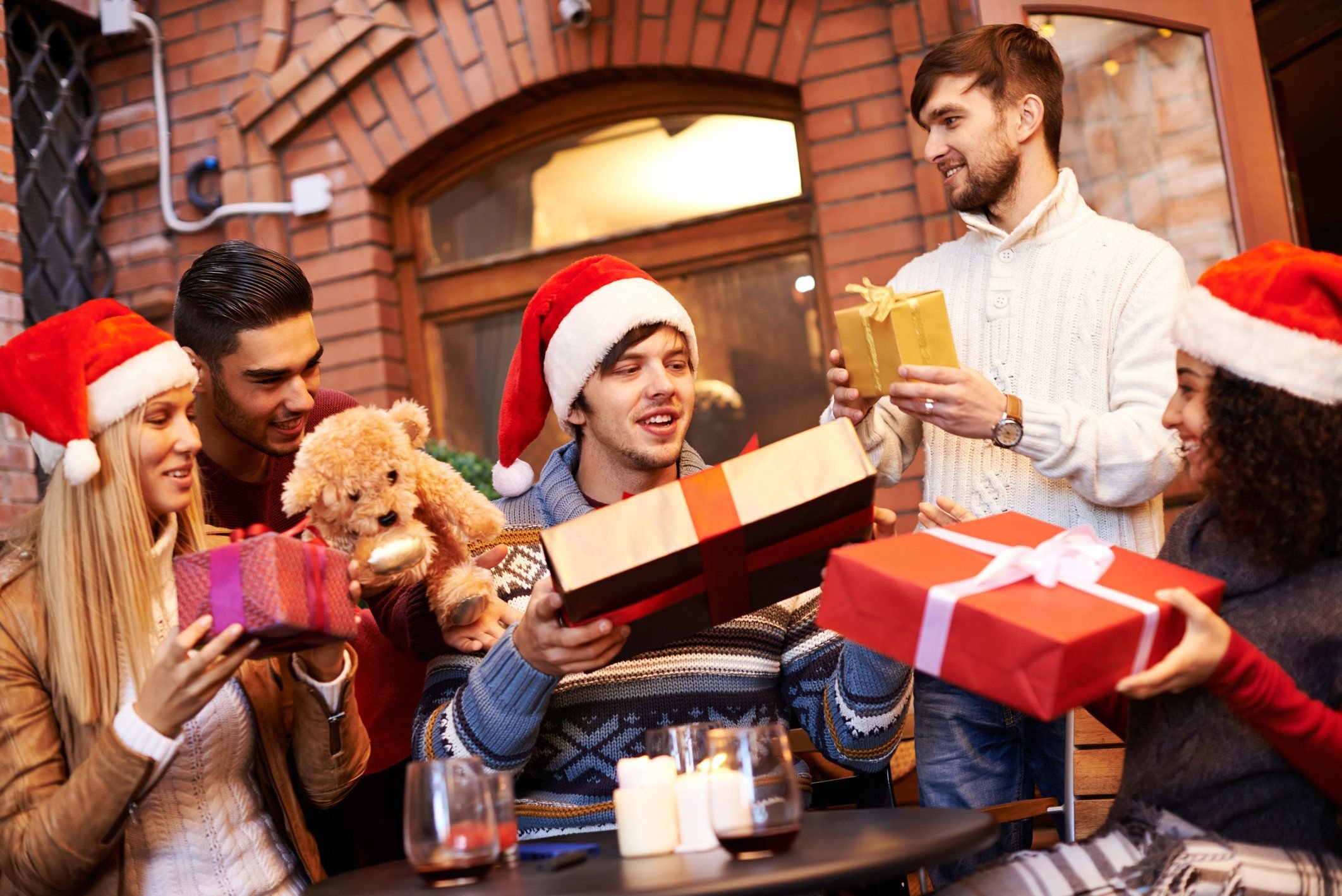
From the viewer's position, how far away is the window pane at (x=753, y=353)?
3.89 meters

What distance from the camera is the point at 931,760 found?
2.09 m

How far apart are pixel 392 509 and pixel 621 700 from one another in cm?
45

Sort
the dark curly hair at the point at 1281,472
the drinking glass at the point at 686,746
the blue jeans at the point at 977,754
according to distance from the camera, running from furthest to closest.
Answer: the blue jeans at the point at 977,754
the dark curly hair at the point at 1281,472
the drinking glass at the point at 686,746

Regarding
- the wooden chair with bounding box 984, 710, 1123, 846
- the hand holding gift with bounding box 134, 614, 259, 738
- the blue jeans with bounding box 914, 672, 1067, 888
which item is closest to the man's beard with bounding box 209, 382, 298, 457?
the hand holding gift with bounding box 134, 614, 259, 738

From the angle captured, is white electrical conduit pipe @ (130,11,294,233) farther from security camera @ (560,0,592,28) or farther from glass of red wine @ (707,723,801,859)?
glass of red wine @ (707,723,801,859)

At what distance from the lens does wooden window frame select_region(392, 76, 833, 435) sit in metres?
3.87

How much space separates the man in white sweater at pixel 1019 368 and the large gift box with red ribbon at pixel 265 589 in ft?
2.94

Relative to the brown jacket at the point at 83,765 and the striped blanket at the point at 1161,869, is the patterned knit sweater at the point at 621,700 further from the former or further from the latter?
the striped blanket at the point at 1161,869

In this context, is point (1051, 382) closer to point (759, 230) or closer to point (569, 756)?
point (569, 756)

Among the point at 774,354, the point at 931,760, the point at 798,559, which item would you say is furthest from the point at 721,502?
the point at 774,354

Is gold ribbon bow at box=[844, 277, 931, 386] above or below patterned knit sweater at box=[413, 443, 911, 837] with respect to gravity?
above

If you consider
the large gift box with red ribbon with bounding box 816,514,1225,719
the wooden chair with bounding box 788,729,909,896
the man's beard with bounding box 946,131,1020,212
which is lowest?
the wooden chair with bounding box 788,729,909,896

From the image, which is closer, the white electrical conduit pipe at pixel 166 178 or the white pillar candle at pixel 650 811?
the white pillar candle at pixel 650 811

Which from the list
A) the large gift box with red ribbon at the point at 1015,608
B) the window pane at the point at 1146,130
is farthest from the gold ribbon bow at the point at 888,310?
the window pane at the point at 1146,130
